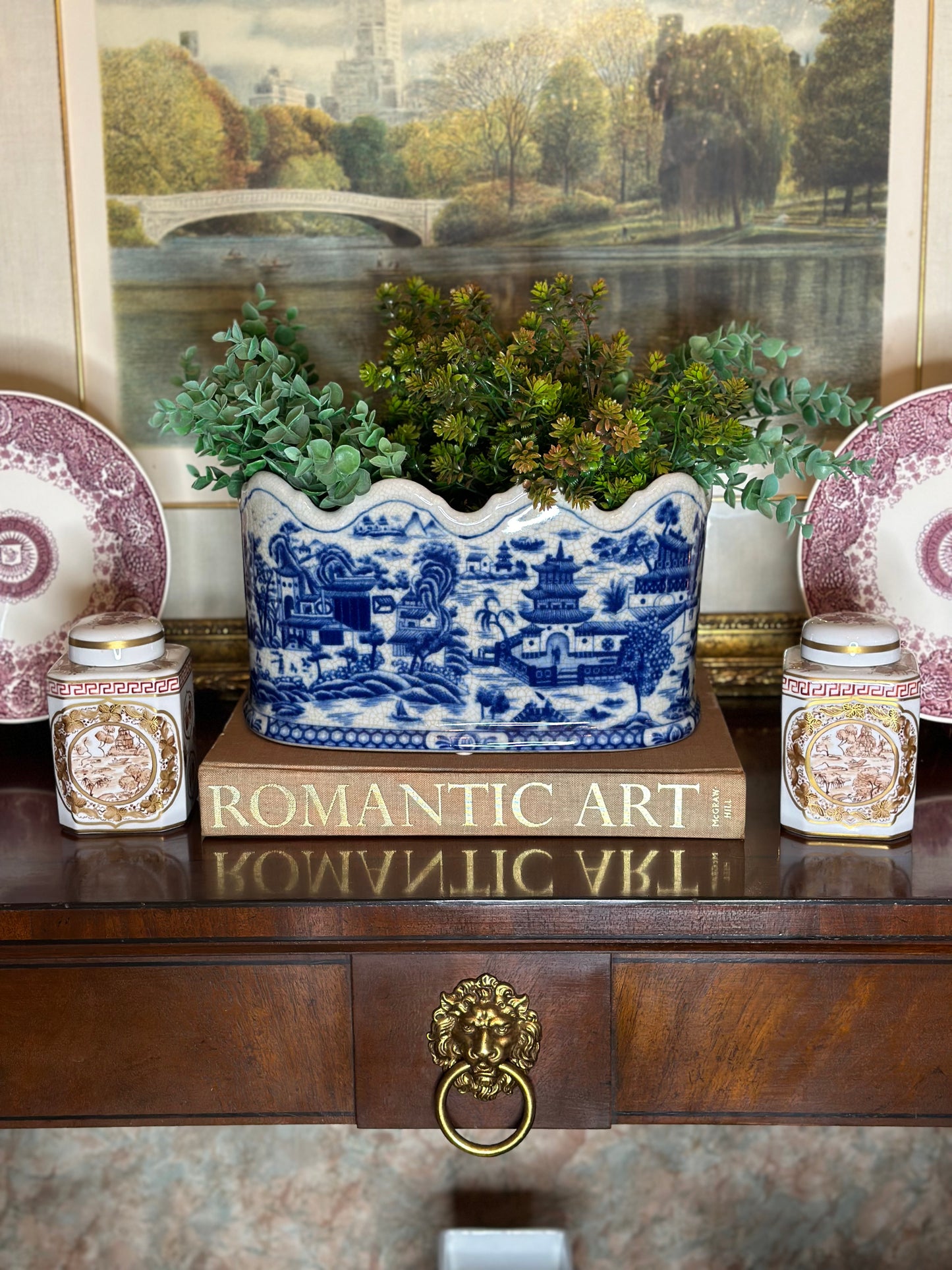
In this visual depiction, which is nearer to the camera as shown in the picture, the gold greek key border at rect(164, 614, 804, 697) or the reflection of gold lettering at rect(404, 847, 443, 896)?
the reflection of gold lettering at rect(404, 847, 443, 896)

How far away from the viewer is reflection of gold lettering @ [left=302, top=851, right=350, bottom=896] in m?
0.64

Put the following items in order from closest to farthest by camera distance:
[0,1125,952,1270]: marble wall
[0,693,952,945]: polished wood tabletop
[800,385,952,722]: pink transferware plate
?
1. [0,693,952,945]: polished wood tabletop
2. [800,385,952,722]: pink transferware plate
3. [0,1125,952,1270]: marble wall

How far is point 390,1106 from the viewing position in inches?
25.9

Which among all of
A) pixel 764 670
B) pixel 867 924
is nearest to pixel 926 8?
pixel 764 670

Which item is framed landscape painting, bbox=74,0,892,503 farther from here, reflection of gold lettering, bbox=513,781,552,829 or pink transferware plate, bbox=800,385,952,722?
reflection of gold lettering, bbox=513,781,552,829

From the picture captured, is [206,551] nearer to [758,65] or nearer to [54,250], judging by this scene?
[54,250]

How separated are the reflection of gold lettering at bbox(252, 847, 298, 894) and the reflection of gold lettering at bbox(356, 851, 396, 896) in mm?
38

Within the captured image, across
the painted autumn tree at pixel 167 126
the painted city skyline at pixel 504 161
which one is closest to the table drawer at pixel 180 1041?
the painted city skyline at pixel 504 161

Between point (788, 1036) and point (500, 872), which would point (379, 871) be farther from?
point (788, 1036)

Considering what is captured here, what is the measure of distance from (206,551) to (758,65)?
0.54m

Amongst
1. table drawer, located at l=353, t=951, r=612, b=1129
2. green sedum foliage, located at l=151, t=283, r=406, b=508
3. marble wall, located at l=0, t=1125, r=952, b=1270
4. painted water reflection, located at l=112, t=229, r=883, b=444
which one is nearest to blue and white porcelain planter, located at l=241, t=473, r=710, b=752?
green sedum foliage, located at l=151, t=283, r=406, b=508

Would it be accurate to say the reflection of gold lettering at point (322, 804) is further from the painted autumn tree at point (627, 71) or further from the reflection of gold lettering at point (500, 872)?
the painted autumn tree at point (627, 71)

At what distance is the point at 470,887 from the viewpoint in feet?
2.10

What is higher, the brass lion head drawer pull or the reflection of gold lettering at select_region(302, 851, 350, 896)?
the reflection of gold lettering at select_region(302, 851, 350, 896)
